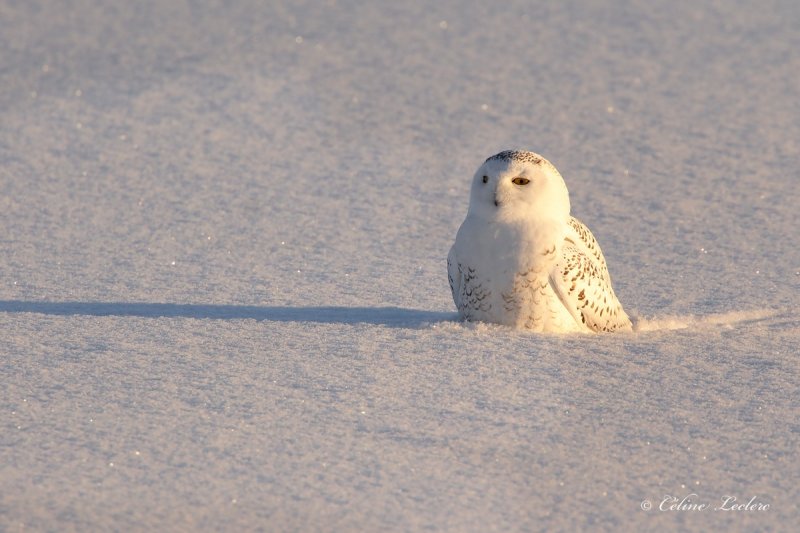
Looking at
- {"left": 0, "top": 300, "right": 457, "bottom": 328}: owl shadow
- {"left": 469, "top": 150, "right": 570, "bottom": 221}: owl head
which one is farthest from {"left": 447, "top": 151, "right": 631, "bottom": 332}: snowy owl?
{"left": 0, "top": 300, "right": 457, "bottom": 328}: owl shadow

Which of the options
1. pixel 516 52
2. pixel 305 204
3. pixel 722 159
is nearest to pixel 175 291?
pixel 305 204

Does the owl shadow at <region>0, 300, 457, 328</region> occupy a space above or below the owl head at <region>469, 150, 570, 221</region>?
below

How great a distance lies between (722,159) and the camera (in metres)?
6.08

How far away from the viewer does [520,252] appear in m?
3.66

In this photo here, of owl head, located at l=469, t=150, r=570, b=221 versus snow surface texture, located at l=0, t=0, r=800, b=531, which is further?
owl head, located at l=469, t=150, r=570, b=221

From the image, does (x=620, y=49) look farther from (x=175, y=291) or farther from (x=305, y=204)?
(x=175, y=291)

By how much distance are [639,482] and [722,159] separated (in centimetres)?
351

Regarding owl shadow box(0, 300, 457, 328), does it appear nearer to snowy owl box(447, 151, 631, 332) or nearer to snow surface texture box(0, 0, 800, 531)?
snow surface texture box(0, 0, 800, 531)

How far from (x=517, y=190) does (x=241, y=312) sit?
106 cm

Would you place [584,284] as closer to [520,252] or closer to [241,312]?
[520,252]

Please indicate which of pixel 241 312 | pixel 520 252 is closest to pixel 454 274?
pixel 520 252

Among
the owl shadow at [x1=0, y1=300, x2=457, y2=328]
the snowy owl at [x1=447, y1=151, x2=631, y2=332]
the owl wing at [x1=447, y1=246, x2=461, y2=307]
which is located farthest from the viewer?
the owl shadow at [x1=0, y1=300, x2=457, y2=328]

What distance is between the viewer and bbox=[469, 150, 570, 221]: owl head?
145 inches

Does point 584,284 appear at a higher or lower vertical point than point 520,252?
lower
